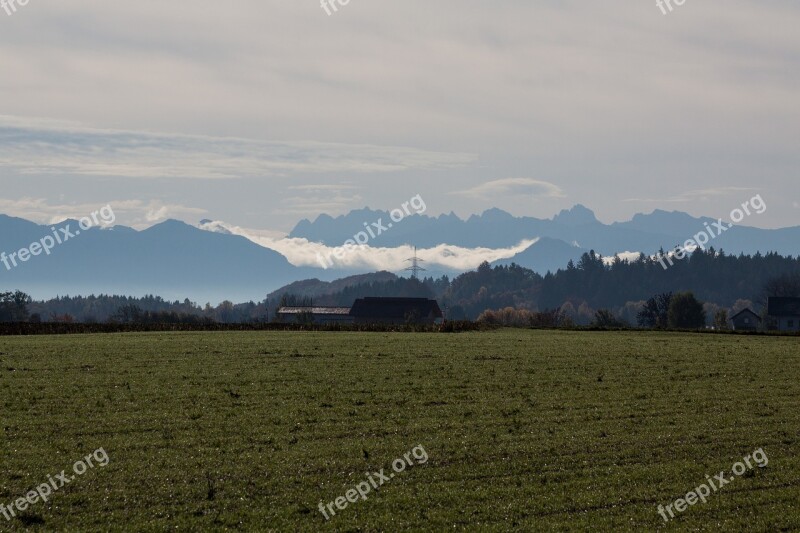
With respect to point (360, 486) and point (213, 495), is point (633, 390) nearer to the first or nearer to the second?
point (360, 486)

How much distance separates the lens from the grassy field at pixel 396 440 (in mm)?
23219

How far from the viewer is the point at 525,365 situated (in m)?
50.6

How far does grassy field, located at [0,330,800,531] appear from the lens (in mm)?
23219

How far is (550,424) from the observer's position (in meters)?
33.3

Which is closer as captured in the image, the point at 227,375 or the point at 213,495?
the point at 213,495

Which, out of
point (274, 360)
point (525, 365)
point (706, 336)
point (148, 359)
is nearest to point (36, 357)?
point (148, 359)

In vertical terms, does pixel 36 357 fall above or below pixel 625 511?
above

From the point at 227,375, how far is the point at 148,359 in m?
9.01

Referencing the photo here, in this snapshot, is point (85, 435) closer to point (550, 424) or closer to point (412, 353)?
point (550, 424)

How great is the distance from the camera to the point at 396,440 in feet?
100

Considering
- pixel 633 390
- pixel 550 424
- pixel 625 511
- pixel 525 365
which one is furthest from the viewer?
pixel 525 365

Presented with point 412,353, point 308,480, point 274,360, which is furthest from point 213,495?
point 412,353

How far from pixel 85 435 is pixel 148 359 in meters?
21.1

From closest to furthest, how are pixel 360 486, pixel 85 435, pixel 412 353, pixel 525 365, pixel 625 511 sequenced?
pixel 625 511 → pixel 360 486 → pixel 85 435 → pixel 525 365 → pixel 412 353
